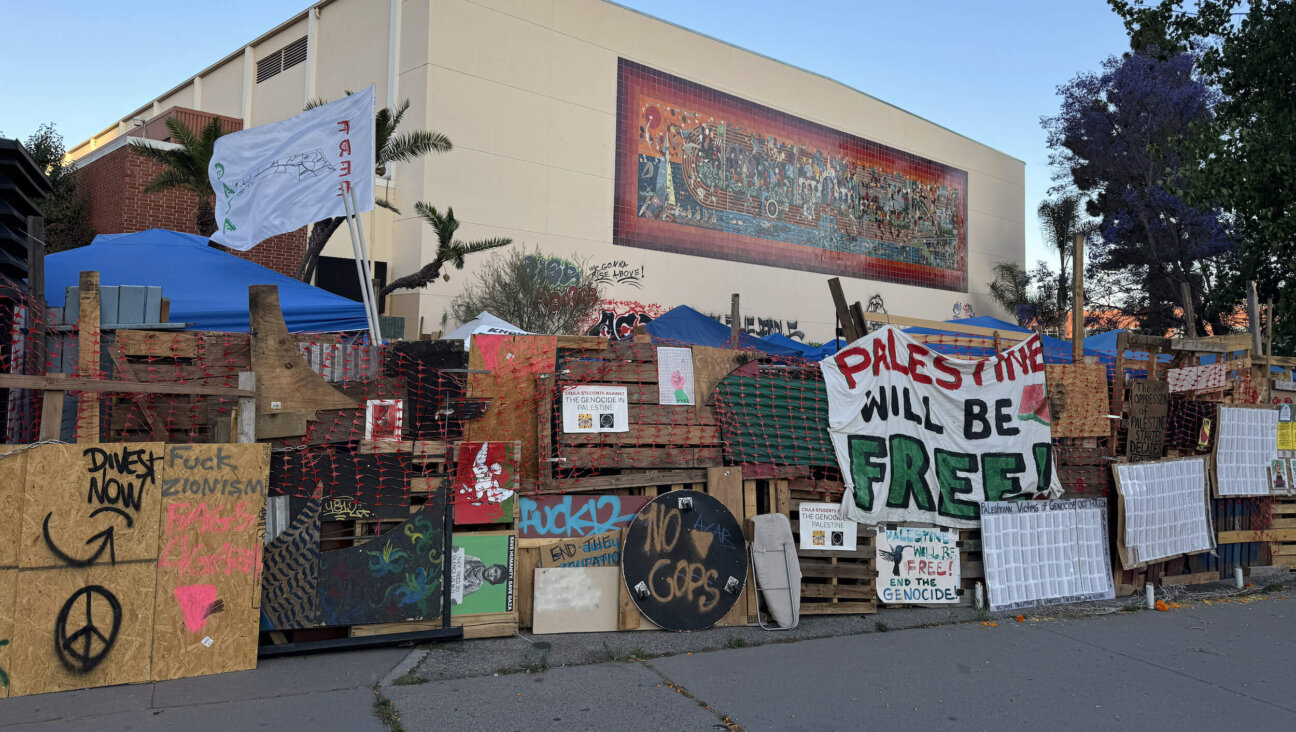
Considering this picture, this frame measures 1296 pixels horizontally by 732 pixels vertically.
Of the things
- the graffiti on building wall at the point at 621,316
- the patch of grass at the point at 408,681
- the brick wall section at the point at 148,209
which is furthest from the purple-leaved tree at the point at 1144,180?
the patch of grass at the point at 408,681

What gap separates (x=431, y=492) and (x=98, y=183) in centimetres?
2003

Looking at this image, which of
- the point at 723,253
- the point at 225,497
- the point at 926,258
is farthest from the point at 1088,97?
the point at 225,497

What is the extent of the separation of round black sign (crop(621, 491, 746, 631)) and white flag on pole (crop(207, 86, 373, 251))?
401 centimetres

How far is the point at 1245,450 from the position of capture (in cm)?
1033

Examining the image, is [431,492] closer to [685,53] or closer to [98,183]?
[98,183]

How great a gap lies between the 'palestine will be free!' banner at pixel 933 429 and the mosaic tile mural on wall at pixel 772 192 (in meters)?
21.3

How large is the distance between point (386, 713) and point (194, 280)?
6.58 metres

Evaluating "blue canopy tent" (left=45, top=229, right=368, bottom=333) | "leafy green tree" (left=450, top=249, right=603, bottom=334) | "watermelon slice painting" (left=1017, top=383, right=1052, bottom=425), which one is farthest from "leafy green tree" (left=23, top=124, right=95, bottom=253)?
"watermelon slice painting" (left=1017, top=383, right=1052, bottom=425)

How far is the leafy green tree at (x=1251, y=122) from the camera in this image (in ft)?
43.8

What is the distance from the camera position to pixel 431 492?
658cm

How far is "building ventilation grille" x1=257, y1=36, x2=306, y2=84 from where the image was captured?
30097 mm

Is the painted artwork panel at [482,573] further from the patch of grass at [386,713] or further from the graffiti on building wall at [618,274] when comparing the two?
the graffiti on building wall at [618,274]

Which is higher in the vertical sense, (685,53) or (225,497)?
(685,53)

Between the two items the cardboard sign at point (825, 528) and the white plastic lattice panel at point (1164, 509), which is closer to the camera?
the cardboard sign at point (825, 528)
